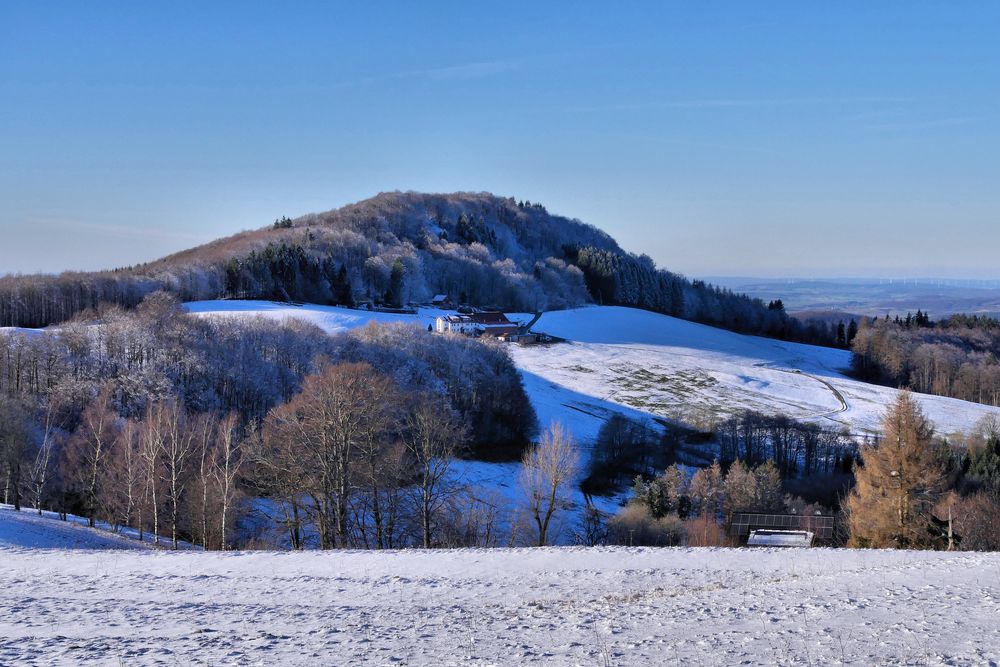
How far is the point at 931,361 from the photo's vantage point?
10794cm

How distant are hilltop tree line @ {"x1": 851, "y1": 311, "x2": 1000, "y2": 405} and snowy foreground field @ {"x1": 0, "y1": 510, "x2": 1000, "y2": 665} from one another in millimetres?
89063

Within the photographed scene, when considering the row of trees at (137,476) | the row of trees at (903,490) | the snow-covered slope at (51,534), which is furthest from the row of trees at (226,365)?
the row of trees at (903,490)

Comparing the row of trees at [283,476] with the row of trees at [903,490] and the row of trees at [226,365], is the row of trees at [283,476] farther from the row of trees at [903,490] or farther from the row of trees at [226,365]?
the row of trees at [226,365]

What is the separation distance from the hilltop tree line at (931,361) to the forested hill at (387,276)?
A: 1923cm

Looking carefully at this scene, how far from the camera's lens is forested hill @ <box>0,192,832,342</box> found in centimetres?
8656

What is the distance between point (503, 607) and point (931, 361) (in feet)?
370

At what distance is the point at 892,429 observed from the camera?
23922 millimetres

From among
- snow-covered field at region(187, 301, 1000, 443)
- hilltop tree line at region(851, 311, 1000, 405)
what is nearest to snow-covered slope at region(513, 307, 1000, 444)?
snow-covered field at region(187, 301, 1000, 443)

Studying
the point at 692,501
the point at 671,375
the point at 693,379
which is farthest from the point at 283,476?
the point at 671,375

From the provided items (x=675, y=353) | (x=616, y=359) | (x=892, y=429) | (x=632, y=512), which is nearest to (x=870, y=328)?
(x=675, y=353)

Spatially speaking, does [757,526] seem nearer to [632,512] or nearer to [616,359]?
[632,512]

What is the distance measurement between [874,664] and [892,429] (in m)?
15.8

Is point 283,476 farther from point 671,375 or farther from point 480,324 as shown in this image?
point 480,324

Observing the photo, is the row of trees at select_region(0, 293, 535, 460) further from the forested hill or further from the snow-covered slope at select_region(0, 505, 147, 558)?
the forested hill
